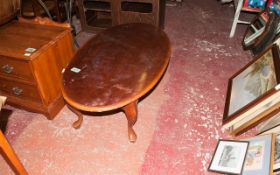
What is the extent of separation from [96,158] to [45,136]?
425 millimetres

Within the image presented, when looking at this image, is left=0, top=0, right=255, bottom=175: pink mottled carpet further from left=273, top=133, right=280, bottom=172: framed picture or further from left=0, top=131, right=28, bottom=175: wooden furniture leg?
left=273, top=133, right=280, bottom=172: framed picture

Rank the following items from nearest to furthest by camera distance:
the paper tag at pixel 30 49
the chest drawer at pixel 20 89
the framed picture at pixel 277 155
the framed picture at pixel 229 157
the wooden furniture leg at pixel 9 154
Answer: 1. the wooden furniture leg at pixel 9 154
2. the framed picture at pixel 277 155
3. the framed picture at pixel 229 157
4. the paper tag at pixel 30 49
5. the chest drawer at pixel 20 89

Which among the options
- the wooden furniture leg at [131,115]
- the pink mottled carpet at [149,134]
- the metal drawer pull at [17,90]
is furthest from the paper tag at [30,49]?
the wooden furniture leg at [131,115]

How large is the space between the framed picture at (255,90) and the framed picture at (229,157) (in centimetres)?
17

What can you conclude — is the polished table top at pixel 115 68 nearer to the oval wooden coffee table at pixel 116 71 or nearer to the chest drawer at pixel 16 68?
the oval wooden coffee table at pixel 116 71

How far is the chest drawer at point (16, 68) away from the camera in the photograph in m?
1.45

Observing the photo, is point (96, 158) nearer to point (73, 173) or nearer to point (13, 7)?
point (73, 173)

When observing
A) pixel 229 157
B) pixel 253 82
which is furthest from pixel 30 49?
pixel 253 82

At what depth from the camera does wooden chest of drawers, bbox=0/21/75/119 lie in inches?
57.3

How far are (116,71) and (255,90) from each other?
95 cm

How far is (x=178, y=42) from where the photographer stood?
101 inches

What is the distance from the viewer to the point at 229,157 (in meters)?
1.38

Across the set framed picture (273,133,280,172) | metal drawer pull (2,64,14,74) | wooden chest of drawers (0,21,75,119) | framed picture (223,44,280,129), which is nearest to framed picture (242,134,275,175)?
framed picture (273,133,280,172)

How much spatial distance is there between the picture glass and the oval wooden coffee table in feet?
1.96
